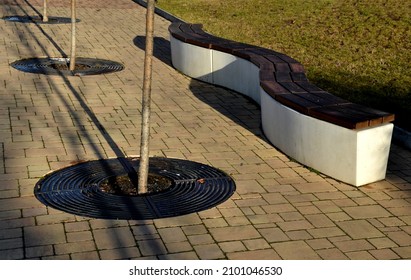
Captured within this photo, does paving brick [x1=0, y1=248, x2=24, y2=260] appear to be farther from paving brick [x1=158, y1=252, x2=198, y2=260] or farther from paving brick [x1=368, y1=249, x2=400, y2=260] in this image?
paving brick [x1=368, y1=249, x2=400, y2=260]

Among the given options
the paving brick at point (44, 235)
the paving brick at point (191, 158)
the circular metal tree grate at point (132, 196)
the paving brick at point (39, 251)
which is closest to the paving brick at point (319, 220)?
the paving brick at point (191, 158)

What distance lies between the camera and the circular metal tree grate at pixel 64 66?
1320 cm

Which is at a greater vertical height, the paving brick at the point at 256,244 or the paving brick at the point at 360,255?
the paving brick at the point at 360,255

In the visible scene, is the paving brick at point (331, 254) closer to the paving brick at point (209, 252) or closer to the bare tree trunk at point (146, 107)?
the paving brick at point (209, 252)

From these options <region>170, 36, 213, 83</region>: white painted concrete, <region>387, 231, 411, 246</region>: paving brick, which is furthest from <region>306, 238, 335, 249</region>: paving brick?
<region>170, 36, 213, 83</region>: white painted concrete

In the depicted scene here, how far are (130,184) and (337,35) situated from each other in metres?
9.67

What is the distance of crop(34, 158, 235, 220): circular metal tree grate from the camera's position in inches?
278

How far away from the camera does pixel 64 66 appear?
13.7m

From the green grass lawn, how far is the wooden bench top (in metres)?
1.15

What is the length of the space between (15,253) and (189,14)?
15174mm

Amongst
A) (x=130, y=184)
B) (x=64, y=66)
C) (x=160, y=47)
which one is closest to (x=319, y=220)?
(x=130, y=184)

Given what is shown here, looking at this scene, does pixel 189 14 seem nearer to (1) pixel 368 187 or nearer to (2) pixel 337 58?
(2) pixel 337 58

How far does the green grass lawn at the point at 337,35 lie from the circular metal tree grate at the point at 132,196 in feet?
11.0

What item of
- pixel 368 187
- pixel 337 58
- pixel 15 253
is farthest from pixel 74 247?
pixel 337 58
